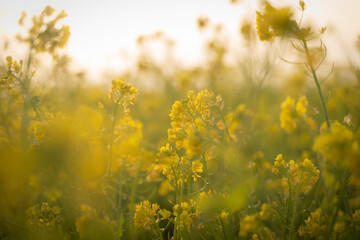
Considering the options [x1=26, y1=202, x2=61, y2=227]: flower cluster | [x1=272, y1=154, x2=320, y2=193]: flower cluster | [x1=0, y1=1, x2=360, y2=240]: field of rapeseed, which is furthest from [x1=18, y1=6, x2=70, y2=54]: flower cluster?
[x1=272, y1=154, x2=320, y2=193]: flower cluster

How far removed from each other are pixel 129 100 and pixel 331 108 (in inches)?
155

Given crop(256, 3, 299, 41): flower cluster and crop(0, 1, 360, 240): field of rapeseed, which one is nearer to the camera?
crop(0, 1, 360, 240): field of rapeseed

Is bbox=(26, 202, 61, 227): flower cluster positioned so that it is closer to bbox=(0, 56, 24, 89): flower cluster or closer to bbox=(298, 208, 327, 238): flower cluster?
bbox=(0, 56, 24, 89): flower cluster

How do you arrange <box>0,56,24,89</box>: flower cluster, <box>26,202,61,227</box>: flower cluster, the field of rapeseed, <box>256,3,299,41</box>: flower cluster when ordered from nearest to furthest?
the field of rapeseed → <box>256,3,299,41</box>: flower cluster → <box>26,202,61,227</box>: flower cluster → <box>0,56,24,89</box>: flower cluster

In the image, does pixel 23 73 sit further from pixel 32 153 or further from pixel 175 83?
pixel 175 83

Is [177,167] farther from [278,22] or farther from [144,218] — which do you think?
[278,22]

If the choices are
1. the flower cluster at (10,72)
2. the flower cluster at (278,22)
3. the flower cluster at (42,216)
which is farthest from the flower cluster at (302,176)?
the flower cluster at (10,72)

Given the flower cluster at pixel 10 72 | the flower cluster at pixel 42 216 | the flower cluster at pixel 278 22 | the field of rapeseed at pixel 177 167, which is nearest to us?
the field of rapeseed at pixel 177 167

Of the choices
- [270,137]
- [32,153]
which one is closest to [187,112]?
[32,153]

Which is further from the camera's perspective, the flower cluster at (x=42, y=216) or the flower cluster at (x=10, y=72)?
the flower cluster at (x=10, y=72)

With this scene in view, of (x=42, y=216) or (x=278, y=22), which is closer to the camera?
(x=278, y=22)

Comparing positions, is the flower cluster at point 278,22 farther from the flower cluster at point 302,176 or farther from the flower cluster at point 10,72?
the flower cluster at point 10,72

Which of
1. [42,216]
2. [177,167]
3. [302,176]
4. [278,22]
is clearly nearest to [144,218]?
[177,167]

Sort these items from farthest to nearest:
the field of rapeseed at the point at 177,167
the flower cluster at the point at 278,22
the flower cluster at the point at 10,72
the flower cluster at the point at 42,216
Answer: the flower cluster at the point at 10,72 → the flower cluster at the point at 42,216 → the flower cluster at the point at 278,22 → the field of rapeseed at the point at 177,167
